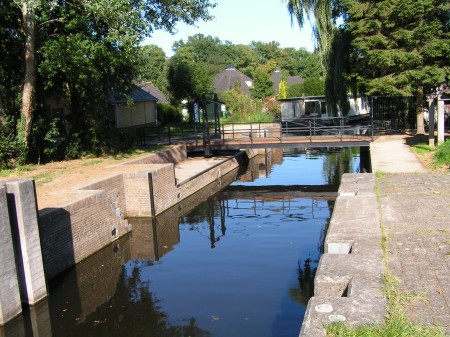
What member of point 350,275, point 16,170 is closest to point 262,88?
point 16,170

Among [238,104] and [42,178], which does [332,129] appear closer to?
[42,178]

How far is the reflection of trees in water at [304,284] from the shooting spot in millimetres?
9099

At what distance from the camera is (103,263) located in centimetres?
1181

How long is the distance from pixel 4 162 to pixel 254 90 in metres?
40.9

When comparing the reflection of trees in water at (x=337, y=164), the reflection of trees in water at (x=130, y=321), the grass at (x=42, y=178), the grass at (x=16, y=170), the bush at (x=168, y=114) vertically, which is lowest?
the reflection of trees in water at (x=130, y=321)

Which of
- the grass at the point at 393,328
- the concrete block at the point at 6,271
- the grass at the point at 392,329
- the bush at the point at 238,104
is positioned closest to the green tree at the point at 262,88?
the bush at the point at 238,104

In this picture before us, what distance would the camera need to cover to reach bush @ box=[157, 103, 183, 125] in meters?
41.6

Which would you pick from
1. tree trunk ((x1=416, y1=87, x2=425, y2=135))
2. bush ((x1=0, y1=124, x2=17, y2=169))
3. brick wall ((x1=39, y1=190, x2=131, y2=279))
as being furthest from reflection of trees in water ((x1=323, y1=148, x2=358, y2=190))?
bush ((x1=0, y1=124, x2=17, y2=169))

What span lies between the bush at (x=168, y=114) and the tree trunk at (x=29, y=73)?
73.8ft

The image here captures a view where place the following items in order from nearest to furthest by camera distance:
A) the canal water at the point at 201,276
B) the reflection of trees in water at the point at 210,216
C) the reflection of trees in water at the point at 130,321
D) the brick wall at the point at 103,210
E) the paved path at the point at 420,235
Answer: the paved path at the point at 420,235
the reflection of trees in water at the point at 130,321
the canal water at the point at 201,276
the brick wall at the point at 103,210
the reflection of trees in water at the point at 210,216

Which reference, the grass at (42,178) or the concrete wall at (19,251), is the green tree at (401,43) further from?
the concrete wall at (19,251)

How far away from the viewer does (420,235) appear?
26.5ft

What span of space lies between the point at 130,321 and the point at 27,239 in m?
2.43

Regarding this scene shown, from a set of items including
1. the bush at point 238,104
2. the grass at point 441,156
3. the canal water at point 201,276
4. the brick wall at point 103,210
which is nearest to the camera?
the canal water at point 201,276
